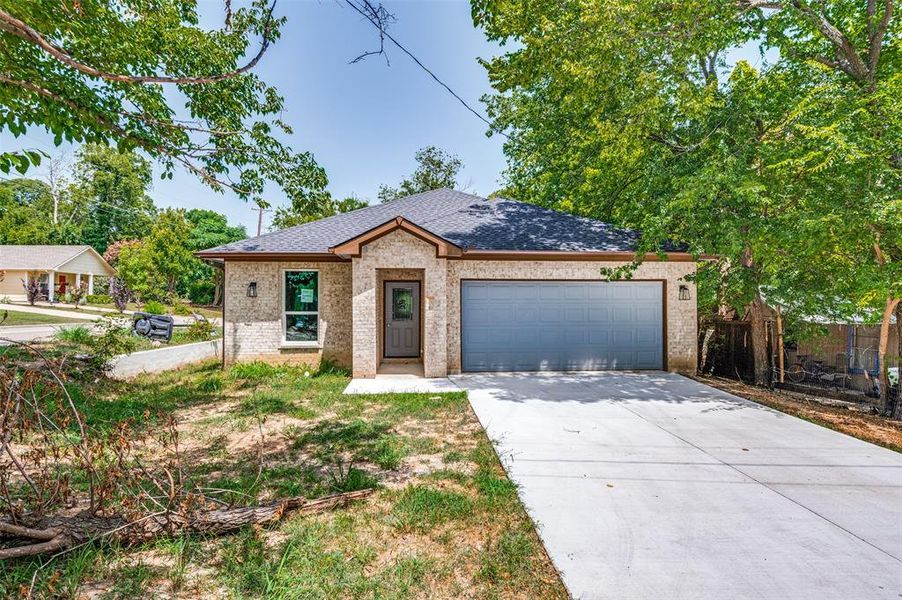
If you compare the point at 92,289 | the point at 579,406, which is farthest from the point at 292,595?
the point at 92,289

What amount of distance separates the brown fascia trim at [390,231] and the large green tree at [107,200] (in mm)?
43806

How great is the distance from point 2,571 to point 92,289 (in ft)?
144

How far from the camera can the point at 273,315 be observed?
1028 cm

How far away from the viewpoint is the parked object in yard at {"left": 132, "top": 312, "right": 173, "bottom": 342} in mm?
14352

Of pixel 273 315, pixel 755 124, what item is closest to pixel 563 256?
pixel 755 124

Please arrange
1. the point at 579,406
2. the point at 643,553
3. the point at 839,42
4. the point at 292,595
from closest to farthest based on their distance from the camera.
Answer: the point at 292,595 → the point at 643,553 → the point at 579,406 → the point at 839,42

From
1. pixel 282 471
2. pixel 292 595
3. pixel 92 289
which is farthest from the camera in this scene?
pixel 92 289

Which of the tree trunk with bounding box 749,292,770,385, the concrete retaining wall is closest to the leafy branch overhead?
the concrete retaining wall

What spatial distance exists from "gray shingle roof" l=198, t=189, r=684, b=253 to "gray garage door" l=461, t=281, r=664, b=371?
1058 millimetres

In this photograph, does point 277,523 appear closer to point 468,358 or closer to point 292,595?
point 292,595

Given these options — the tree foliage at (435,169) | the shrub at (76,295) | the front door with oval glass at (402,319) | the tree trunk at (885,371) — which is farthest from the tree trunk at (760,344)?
the shrub at (76,295)

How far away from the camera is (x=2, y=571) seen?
8.93 feet

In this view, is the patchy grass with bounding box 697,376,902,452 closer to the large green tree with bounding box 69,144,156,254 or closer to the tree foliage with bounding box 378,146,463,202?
the tree foliage with bounding box 378,146,463,202

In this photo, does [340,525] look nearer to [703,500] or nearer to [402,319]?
[703,500]
